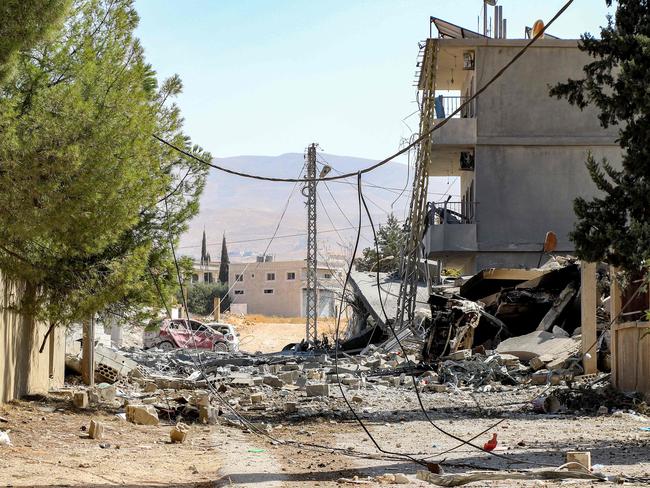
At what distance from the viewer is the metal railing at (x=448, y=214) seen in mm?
42516

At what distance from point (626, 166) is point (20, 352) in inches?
398

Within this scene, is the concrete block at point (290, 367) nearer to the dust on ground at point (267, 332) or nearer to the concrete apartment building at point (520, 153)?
the concrete apartment building at point (520, 153)

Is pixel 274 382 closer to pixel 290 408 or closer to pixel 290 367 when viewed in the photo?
pixel 290 408

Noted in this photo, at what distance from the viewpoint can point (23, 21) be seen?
10.4 meters

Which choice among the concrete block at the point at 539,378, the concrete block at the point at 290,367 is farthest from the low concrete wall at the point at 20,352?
the concrete block at the point at 539,378

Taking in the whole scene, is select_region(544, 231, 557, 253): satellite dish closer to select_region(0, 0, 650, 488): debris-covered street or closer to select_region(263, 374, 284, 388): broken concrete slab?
select_region(0, 0, 650, 488): debris-covered street

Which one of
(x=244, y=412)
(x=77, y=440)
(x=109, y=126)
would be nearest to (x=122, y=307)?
(x=244, y=412)

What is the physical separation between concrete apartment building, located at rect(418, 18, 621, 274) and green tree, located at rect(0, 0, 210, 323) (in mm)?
24412

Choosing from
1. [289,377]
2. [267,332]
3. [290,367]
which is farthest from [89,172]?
[267,332]

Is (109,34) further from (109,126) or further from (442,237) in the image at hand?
(442,237)

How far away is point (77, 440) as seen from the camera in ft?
44.0

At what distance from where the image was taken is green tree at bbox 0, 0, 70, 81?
33.8 ft

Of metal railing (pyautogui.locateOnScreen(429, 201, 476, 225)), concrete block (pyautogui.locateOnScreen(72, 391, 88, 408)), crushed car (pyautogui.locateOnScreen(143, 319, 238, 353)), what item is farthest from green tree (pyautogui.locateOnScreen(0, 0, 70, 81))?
crushed car (pyautogui.locateOnScreen(143, 319, 238, 353))

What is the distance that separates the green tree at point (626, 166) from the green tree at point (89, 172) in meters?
6.40
